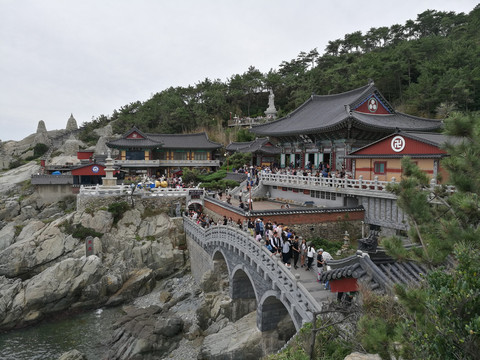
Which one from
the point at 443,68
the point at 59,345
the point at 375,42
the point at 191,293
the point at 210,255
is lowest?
the point at 59,345

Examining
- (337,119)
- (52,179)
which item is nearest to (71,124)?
(52,179)

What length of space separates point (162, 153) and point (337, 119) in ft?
113

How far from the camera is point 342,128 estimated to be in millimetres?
29312

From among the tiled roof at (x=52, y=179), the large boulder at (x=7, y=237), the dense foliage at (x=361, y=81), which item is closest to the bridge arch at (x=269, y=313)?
the large boulder at (x=7, y=237)

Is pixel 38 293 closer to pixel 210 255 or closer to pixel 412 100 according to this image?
pixel 210 255

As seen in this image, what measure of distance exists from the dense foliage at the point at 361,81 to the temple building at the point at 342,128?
478 inches

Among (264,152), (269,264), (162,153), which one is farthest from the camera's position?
(162,153)

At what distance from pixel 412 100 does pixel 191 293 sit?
37936mm

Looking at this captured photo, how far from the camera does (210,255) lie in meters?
26.1

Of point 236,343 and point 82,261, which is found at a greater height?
point 82,261

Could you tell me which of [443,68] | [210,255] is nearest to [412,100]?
[443,68]

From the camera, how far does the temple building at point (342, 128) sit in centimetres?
2894

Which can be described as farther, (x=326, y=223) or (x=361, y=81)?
(x=361, y=81)

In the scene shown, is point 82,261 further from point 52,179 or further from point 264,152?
point 264,152
